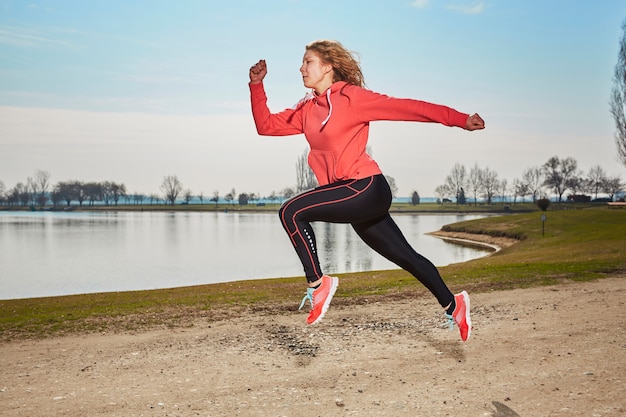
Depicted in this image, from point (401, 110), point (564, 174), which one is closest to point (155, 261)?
point (401, 110)

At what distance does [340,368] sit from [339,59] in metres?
4.29

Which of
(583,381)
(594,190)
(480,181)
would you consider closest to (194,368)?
(583,381)

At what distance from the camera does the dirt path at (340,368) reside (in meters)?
6.33

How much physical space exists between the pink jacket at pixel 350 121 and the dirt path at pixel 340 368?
281 centimetres

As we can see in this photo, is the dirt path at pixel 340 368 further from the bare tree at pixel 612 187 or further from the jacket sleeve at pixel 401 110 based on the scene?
the bare tree at pixel 612 187

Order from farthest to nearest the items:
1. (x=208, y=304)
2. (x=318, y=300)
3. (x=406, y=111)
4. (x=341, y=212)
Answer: (x=208, y=304) < (x=318, y=300) < (x=406, y=111) < (x=341, y=212)

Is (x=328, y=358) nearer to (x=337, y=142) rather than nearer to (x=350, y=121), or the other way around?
Answer: (x=337, y=142)

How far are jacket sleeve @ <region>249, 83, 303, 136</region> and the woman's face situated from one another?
294 mm

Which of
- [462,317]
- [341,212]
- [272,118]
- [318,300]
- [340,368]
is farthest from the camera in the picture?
[340,368]

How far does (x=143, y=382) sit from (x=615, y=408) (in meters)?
5.43

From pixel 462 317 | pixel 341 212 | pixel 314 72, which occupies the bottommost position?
pixel 462 317

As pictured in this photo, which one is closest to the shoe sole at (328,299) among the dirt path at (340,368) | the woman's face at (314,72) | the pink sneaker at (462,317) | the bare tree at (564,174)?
the pink sneaker at (462,317)

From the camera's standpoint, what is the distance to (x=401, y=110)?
14.8 feet

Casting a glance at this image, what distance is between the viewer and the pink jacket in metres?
4.48
